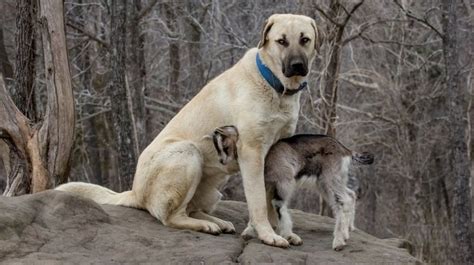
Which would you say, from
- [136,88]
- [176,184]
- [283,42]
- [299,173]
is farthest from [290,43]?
[136,88]

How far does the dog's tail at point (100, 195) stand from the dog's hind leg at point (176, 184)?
51 cm

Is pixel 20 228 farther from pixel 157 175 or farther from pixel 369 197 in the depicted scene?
pixel 369 197

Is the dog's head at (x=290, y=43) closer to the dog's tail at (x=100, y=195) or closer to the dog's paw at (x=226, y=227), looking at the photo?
the dog's paw at (x=226, y=227)

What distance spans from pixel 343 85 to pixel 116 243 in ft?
48.2

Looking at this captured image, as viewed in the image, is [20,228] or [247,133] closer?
[20,228]

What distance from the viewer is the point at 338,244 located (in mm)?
7066

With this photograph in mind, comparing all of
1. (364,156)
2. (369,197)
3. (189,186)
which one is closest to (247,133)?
(189,186)

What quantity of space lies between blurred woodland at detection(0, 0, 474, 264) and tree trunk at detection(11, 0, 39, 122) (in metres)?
1.96

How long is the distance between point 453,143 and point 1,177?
448 inches

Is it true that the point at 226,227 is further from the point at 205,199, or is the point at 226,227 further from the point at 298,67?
Answer: the point at 298,67

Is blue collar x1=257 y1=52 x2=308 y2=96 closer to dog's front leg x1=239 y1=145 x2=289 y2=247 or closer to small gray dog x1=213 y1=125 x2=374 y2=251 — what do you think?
small gray dog x1=213 y1=125 x2=374 y2=251

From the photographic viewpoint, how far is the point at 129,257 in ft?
20.4

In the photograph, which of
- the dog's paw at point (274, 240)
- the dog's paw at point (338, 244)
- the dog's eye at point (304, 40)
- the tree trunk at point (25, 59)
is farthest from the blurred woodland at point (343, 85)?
the dog's paw at point (338, 244)

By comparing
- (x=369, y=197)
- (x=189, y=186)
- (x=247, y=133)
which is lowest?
(x=369, y=197)
